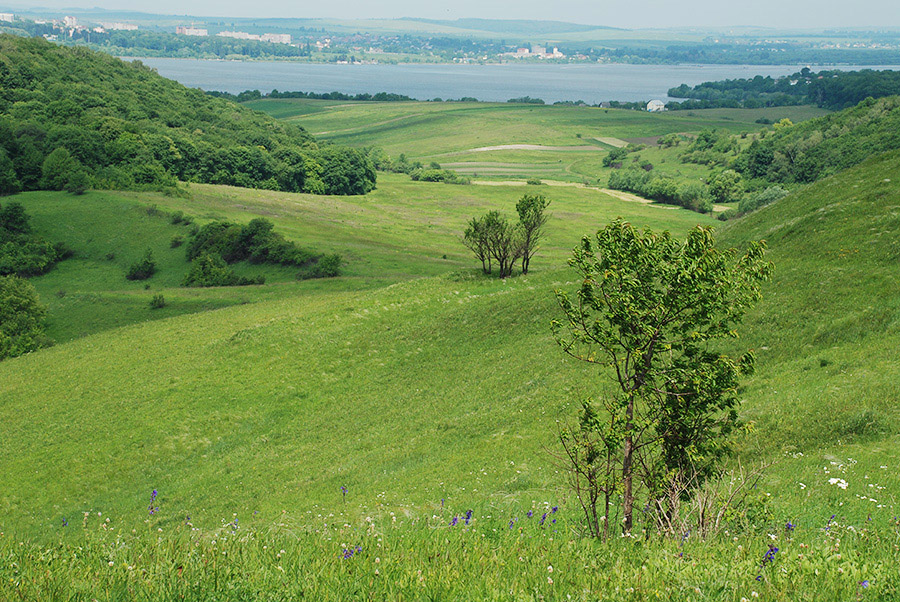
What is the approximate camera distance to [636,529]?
10.1m

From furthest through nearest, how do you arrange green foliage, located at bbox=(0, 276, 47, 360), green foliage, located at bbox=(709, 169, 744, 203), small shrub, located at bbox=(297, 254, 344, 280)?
green foliage, located at bbox=(709, 169, 744, 203), small shrub, located at bbox=(297, 254, 344, 280), green foliage, located at bbox=(0, 276, 47, 360)

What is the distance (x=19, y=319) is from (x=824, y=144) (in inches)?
6165

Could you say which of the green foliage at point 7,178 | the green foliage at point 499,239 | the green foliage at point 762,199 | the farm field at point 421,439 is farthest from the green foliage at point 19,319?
the green foliage at point 762,199

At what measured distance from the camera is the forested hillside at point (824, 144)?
125 m

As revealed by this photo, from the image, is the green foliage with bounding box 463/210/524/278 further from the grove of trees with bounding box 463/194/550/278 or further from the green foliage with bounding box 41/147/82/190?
the green foliage with bounding box 41/147/82/190

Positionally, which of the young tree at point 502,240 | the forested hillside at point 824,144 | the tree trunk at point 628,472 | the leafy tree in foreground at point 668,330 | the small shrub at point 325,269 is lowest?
the small shrub at point 325,269

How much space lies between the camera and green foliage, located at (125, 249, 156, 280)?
8238 cm

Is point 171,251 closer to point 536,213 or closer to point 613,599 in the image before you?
point 536,213

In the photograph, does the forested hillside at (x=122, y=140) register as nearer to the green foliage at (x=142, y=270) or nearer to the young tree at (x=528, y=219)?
the green foliage at (x=142, y=270)

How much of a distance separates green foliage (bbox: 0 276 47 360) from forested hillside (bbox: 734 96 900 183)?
5053 inches

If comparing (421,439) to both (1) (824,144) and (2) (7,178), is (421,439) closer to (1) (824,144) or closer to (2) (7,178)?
(2) (7,178)

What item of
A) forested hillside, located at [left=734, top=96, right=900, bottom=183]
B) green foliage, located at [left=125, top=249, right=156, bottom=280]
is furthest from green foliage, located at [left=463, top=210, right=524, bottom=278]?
forested hillside, located at [left=734, top=96, right=900, bottom=183]

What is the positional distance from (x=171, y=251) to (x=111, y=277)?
27.6 ft

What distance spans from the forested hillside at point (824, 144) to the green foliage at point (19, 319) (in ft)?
421
